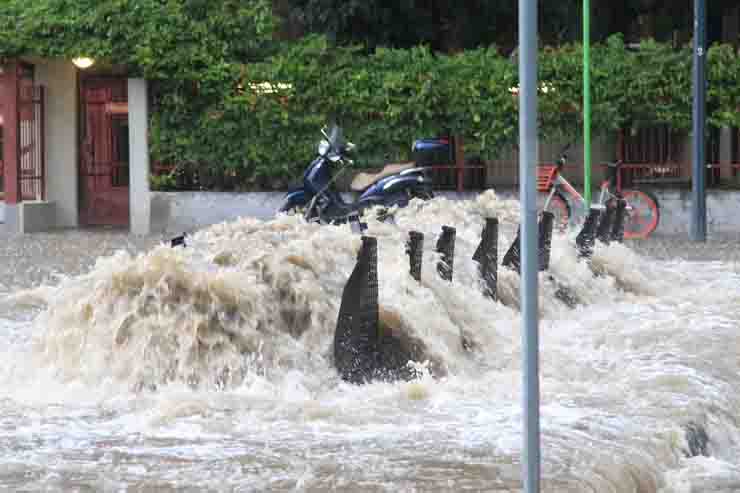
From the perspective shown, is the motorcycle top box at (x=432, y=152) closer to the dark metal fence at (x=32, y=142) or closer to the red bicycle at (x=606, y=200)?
the red bicycle at (x=606, y=200)

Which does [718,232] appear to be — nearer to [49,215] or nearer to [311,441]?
[49,215]

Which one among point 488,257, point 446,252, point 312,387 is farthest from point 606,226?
point 312,387

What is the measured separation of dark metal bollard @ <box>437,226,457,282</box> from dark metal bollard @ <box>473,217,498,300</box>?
2.34ft

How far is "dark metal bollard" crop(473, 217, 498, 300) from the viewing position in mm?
10555

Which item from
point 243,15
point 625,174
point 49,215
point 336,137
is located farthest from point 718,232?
point 49,215

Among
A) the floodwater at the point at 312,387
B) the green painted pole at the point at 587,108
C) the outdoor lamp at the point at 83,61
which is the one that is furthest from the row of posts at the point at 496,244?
the outdoor lamp at the point at 83,61

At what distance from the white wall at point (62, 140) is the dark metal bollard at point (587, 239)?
13682mm

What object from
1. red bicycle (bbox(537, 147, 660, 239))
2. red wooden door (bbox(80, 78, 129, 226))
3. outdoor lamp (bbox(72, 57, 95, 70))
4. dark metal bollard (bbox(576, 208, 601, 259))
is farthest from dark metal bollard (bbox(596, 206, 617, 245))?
red wooden door (bbox(80, 78, 129, 226))

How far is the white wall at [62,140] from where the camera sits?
25.5 meters

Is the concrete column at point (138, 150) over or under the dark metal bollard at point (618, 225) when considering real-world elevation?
over

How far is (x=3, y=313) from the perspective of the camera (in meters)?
11.1

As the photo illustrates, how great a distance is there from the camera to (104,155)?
84.4 feet

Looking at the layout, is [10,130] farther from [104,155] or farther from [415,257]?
[415,257]

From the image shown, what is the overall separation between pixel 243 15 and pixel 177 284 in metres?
16.5
